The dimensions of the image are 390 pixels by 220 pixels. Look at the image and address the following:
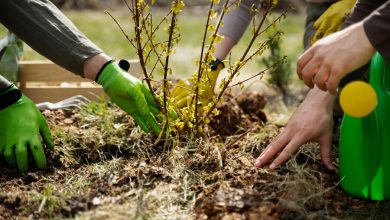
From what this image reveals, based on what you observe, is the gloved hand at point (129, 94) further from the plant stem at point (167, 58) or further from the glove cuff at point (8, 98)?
the glove cuff at point (8, 98)

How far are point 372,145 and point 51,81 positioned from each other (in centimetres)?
189

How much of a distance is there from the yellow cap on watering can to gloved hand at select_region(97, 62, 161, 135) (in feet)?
2.90

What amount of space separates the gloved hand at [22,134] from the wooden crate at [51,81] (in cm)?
68

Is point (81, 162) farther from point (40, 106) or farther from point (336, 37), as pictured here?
point (336, 37)

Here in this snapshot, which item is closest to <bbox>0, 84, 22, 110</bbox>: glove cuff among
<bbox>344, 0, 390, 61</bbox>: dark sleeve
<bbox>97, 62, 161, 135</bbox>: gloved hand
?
<bbox>97, 62, 161, 135</bbox>: gloved hand

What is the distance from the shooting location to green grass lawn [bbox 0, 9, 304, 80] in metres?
4.86

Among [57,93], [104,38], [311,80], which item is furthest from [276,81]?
[104,38]

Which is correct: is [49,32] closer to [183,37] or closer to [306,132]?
[306,132]

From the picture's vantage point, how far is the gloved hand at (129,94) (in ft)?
7.06

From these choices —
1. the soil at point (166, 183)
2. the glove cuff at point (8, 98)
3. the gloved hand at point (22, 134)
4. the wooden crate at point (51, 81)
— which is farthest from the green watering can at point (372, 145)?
the wooden crate at point (51, 81)

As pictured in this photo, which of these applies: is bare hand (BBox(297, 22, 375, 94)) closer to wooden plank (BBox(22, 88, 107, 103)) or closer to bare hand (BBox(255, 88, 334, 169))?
bare hand (BBox(255, 88, 334, 169))

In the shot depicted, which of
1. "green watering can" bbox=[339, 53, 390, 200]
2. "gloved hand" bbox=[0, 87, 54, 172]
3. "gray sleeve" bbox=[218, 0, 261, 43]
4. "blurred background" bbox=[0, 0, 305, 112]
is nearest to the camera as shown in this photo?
"green watering can" bbox=[339, 53, 390, 200]

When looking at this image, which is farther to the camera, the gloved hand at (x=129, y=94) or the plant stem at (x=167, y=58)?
the gloved hand at (x=129, y=94)

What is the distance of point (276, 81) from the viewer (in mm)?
3752
